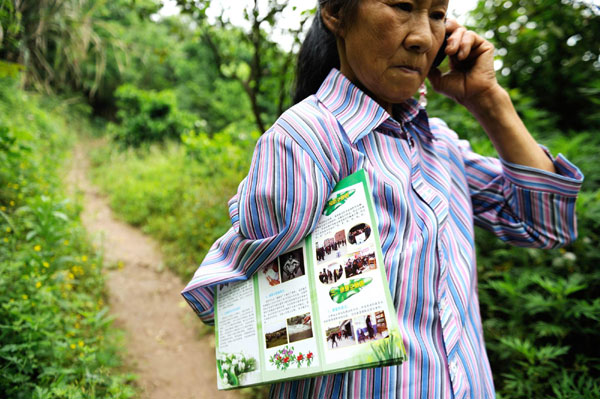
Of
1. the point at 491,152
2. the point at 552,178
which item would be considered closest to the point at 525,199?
the point at 552,178

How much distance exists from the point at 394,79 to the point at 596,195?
1.73 m

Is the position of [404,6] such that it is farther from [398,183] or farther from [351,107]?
[398,183]

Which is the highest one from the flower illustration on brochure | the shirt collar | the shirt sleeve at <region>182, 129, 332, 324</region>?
the shirt collar

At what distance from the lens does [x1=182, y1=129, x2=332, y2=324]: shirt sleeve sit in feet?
2.59

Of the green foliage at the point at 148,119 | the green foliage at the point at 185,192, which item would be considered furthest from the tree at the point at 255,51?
the green foliage at the point at 148,119

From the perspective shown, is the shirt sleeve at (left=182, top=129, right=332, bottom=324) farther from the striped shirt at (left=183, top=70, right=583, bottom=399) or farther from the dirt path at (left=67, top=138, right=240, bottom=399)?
the dirt path at (left=67, top=138, right=240, bottom=399)

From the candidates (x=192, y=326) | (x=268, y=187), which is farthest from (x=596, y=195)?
(x=192, y=326)

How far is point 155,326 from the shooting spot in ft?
9.85

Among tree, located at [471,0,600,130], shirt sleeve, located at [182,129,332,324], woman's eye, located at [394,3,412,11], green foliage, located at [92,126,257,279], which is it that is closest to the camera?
shirt sleeve, located at [182,129,332,324]

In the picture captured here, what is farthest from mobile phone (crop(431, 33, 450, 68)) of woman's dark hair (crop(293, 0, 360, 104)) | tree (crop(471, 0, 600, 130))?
tree (crop(471, 0, 600, 130))

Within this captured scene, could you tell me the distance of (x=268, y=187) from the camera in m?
0.81

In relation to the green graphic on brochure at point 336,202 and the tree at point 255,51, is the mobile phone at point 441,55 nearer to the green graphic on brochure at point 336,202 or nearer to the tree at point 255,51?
the green graphic on brochure at point 336,202

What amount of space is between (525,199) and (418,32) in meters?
0.66

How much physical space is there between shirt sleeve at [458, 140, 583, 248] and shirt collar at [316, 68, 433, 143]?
471 millimetres
